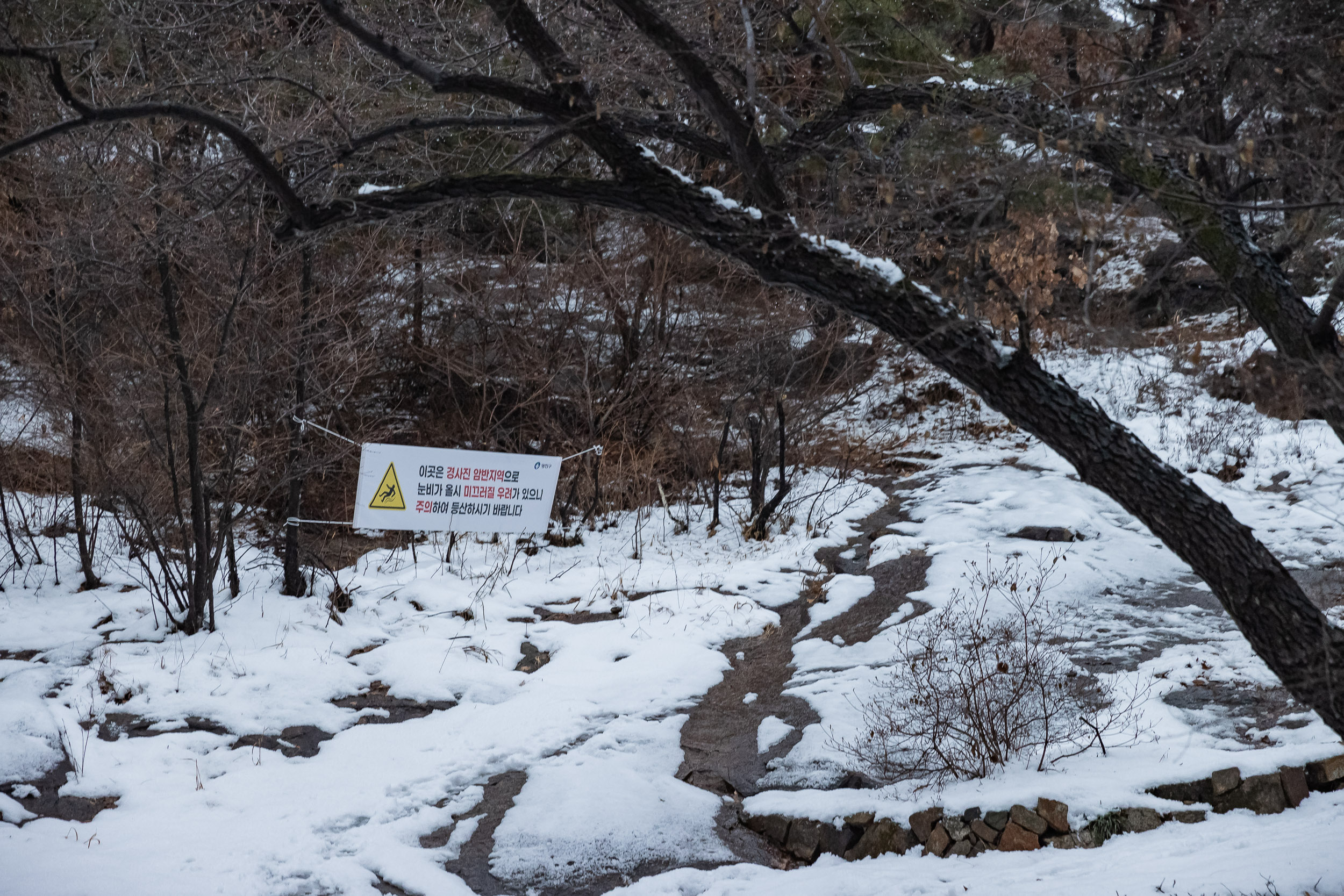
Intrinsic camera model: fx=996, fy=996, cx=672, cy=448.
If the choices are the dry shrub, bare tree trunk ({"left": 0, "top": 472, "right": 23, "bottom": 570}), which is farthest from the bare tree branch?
bare tree trunk ({"left": 0, "top": 472, "right": 23, "bottom": 570})

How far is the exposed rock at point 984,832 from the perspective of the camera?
14.2 ft

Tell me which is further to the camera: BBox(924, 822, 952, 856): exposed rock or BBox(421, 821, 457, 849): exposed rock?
BBox(421, 821, 457, 849): exposed rock

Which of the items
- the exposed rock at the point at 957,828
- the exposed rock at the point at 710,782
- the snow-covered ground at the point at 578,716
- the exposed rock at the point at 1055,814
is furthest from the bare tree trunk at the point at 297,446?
the exposed rock at the point at 1055,814

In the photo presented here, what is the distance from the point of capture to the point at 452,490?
709 centimetres

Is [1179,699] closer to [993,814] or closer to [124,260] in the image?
[993,814]

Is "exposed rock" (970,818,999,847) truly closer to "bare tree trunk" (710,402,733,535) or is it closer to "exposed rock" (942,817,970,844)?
"exposed rock" (942,817,970,844)

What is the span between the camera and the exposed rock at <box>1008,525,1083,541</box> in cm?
855

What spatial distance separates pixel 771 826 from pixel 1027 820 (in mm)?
1150

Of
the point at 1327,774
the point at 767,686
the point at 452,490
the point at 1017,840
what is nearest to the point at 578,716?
the point at 767,686

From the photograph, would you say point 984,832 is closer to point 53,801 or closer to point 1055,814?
point 1055,814

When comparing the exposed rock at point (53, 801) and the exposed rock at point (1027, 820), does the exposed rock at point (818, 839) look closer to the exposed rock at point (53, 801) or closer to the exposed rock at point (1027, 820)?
the exposed rock at point (1027, 820)

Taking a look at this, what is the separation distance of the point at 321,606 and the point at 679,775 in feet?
10.9

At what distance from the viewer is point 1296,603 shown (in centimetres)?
342

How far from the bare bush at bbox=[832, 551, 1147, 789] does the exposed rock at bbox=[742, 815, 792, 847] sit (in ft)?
1.87
